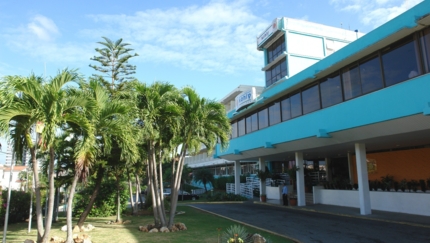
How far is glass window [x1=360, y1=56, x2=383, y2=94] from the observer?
1362 centimetres

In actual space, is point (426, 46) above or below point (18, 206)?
above

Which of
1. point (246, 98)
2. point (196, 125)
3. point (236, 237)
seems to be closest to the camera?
point (236, 237)

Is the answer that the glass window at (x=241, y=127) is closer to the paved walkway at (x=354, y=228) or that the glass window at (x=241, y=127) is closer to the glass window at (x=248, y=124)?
the glass window at (x=248, y=124)

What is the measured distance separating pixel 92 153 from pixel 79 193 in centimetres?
1042

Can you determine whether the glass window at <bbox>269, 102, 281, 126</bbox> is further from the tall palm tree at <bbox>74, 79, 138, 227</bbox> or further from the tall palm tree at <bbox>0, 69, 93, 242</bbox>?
the tall palm tree at <bbox>0, 69, 93, 242</bbox>

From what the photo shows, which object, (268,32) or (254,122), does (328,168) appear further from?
(268,32)

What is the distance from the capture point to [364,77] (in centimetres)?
1438

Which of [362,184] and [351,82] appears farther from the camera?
[362,184]

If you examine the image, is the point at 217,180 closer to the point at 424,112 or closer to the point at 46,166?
the point at 46,166

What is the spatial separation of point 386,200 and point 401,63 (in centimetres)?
807

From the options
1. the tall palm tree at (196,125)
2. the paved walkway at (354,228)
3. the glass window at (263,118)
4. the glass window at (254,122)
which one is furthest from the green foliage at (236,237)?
the glass window at (254,122)

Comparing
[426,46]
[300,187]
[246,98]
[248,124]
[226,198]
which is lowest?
[226,198]

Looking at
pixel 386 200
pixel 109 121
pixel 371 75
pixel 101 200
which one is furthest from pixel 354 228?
pixel 101 200

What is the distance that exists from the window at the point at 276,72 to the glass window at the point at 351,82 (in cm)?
1686
